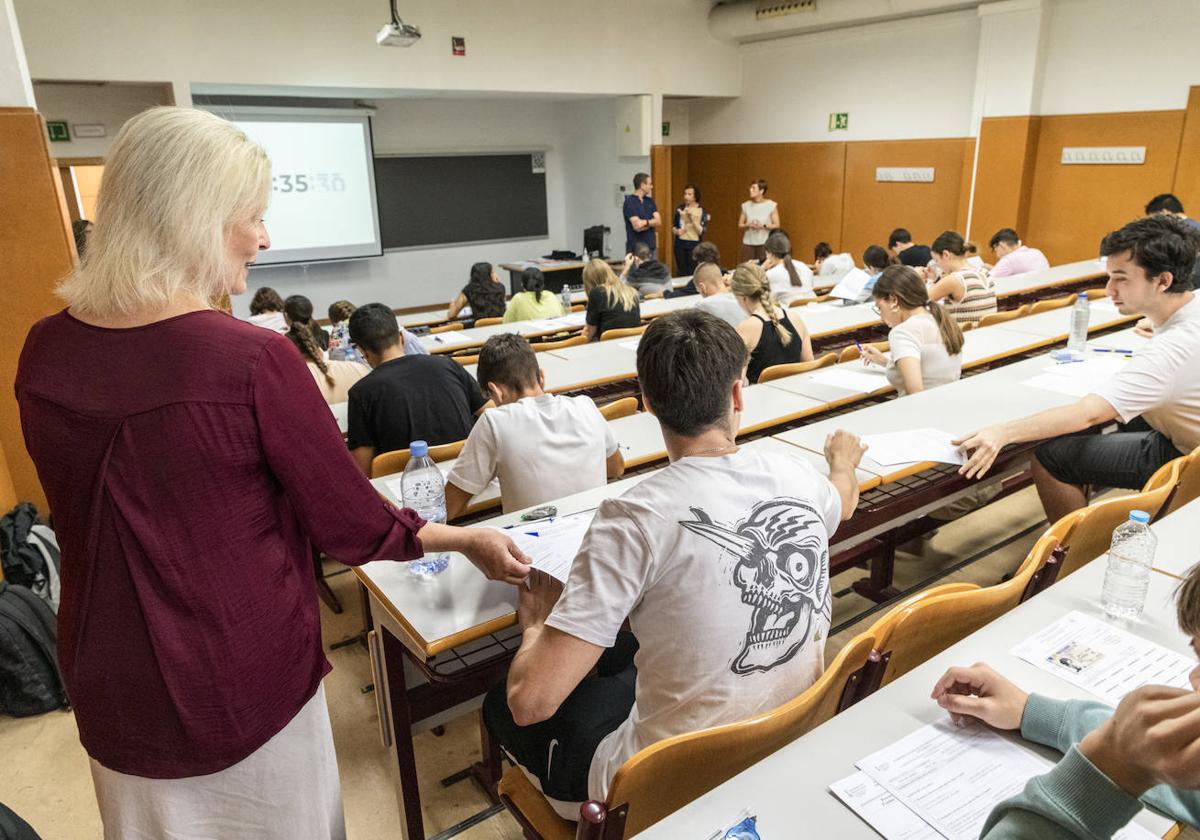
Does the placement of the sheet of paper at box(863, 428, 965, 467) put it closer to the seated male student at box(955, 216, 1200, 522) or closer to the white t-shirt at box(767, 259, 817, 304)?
the seated male student at box(955, 216, 1200, 522)

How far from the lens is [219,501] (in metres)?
1.09

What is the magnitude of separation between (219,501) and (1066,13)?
9928mm

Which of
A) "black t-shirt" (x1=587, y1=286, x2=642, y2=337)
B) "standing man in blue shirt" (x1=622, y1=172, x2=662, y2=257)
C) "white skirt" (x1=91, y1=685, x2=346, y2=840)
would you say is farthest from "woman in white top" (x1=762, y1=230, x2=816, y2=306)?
"white skirt" (x1=91, y1=685, x2=346, y2=840)

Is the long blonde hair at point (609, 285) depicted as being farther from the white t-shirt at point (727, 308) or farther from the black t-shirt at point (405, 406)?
the black t-shirt at point (405, 406)

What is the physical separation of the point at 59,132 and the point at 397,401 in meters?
6.83

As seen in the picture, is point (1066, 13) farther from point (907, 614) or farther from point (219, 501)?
point (219, 501)

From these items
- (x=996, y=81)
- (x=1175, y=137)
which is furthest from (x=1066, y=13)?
(x=1175, y=137)

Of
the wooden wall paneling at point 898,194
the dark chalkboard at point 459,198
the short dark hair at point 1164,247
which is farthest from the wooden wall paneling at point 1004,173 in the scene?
the short dark hair at point 1164,247

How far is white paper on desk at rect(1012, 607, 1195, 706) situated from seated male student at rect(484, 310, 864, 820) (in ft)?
1.48

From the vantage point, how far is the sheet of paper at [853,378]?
3.67 m

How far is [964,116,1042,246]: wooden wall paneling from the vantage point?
28.0 feet

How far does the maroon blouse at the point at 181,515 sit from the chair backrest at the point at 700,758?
56 cm

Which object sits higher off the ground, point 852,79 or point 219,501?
point 852,79

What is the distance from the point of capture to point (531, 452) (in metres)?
2.36
